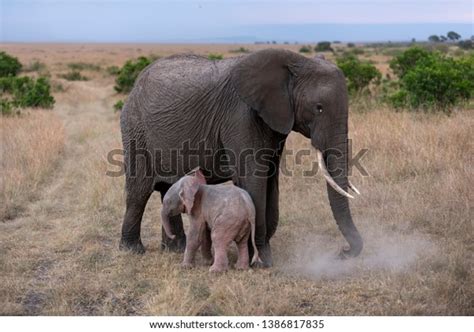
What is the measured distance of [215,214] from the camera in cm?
585

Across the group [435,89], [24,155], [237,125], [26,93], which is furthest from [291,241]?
[26,93]

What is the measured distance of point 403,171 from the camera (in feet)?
30.4

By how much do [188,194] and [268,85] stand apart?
126 cm

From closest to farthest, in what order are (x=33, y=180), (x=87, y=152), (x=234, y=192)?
(x=234, y=192)
(x=33, y=180)
(x=87, y=152)

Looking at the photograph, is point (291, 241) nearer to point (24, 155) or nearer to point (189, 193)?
point (189, 193)

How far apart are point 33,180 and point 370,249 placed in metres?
5.88

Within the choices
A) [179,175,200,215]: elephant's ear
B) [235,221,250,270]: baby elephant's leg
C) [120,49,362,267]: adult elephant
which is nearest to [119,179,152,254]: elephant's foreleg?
[120,49,362,267]: adult elephant

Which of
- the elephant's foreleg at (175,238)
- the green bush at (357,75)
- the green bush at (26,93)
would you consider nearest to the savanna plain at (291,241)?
the elephant's foreleg at (175,238)

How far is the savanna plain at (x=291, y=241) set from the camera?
5.27 m

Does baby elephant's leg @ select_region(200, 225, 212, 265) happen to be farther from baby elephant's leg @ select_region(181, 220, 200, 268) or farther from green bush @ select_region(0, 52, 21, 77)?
green bush @ select_region(0, 52, 21, 77)

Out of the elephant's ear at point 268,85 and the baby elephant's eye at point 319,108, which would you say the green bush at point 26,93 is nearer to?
the elephant's ear at point 268,85

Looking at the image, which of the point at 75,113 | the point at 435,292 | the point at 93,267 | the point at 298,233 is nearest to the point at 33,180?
the point at 93,267

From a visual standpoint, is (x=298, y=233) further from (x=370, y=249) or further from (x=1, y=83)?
(x=1, y=83)

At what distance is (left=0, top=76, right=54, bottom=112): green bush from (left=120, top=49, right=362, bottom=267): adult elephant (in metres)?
11.6
